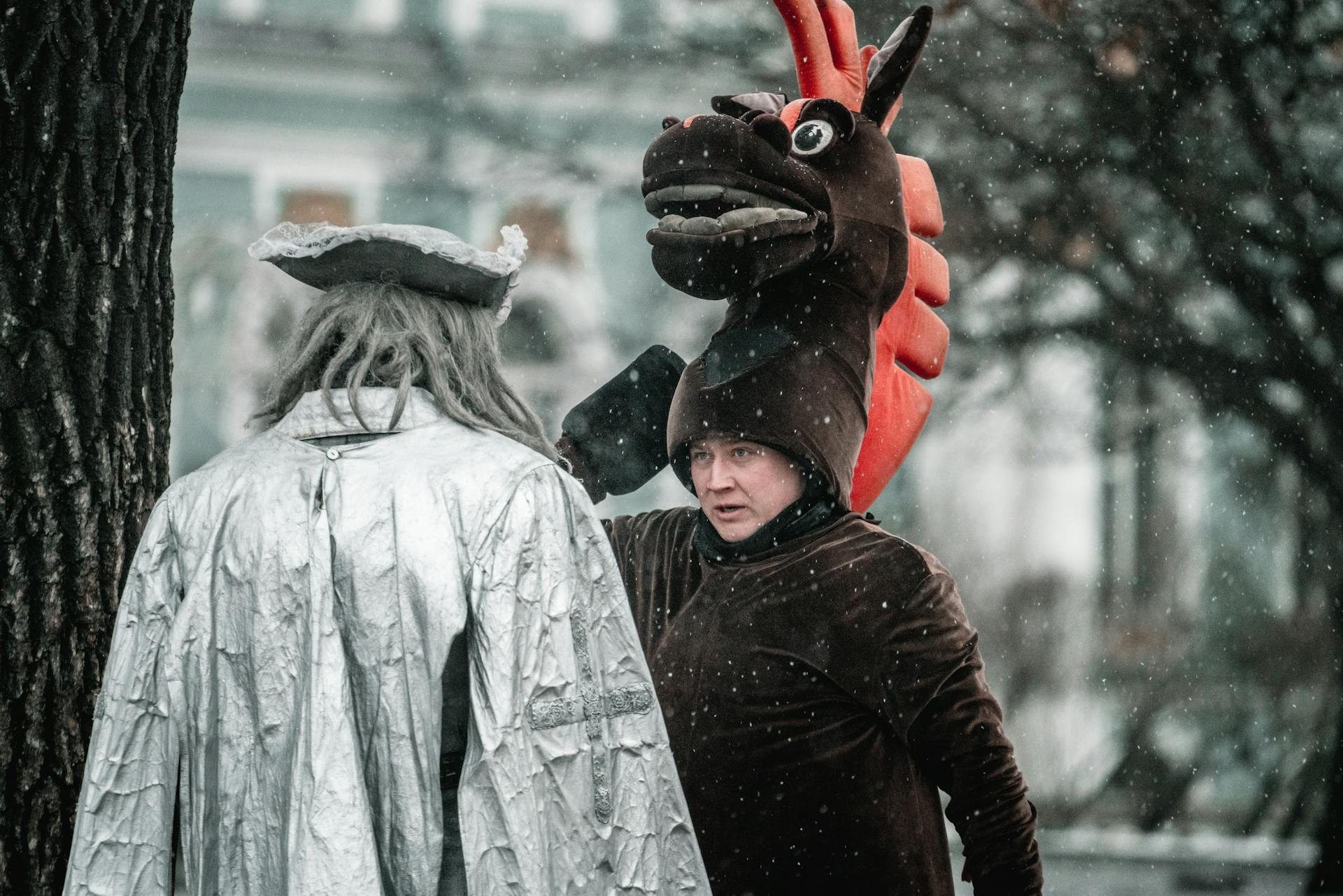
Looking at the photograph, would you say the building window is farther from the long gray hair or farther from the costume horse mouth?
the long gray hair

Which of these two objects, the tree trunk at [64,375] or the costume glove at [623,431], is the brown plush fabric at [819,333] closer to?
the costume glove at [623,431]

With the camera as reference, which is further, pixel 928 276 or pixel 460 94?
pixel 460 94

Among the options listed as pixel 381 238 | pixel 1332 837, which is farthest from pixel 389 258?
pixel 1332 837

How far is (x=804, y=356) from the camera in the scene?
2441 millimetres

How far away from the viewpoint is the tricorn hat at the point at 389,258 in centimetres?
199

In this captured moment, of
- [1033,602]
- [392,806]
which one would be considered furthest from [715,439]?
[1033,602]

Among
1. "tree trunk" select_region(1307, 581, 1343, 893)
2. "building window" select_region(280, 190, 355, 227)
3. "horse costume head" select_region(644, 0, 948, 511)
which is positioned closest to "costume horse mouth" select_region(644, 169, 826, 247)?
"horse costume head" select_region(644, 0, 948, 511)

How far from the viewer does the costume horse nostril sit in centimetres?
236

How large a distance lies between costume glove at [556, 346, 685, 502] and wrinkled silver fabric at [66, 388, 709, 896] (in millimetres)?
794

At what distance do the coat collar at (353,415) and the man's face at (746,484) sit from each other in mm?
673

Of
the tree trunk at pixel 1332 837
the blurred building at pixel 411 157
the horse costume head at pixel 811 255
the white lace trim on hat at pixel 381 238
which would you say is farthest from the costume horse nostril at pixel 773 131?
the blurred building at pixel 411 157

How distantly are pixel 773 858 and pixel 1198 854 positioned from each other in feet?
15.5

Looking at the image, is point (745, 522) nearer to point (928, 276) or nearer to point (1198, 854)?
point (928, 276)

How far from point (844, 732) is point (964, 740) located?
0.22m
